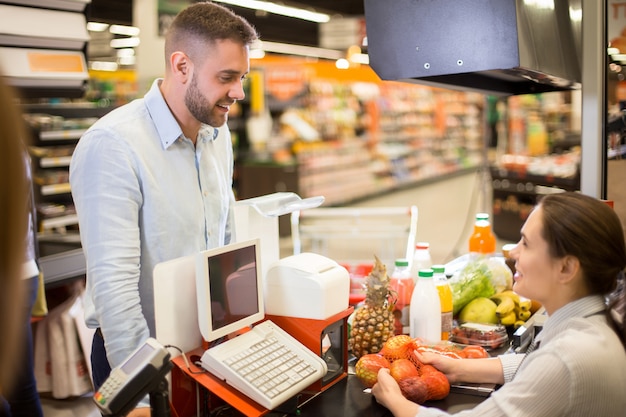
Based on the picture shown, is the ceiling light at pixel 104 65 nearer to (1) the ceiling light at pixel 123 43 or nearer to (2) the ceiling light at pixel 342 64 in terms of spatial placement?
(1) the ceiling light at pixel 123 43

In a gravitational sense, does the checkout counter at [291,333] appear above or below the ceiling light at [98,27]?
below

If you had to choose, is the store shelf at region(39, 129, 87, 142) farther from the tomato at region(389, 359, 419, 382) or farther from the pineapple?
the tomato at region(389, 359, 419, 382)

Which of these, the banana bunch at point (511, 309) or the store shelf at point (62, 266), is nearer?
the banana bunch at point (511, 309)

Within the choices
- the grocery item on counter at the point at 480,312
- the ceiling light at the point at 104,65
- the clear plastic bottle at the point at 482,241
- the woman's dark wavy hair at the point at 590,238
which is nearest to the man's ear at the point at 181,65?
the woman's dark wavy hair at the point at 590,238

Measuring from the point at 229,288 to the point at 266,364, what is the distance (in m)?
0.25

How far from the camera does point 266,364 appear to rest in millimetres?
2004

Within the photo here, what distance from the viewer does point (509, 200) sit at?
9969mm

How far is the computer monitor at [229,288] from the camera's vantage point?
6.45ft

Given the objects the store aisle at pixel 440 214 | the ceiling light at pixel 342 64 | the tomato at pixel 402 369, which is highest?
the ceiling light at pixel 342 64

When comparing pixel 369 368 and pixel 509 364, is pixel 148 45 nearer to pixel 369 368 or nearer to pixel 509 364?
pixel 369 368

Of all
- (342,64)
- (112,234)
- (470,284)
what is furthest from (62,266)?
(342,64)

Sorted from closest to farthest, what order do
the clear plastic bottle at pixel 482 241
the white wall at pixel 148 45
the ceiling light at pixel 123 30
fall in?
the clear plastic bottle at pixel 482 241, the white wall at pixel 148 45, the ceiling light at pixel 123 30

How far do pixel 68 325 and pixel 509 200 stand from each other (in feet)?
22.9

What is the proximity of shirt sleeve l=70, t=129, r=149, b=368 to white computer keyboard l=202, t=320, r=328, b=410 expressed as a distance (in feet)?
1.10
